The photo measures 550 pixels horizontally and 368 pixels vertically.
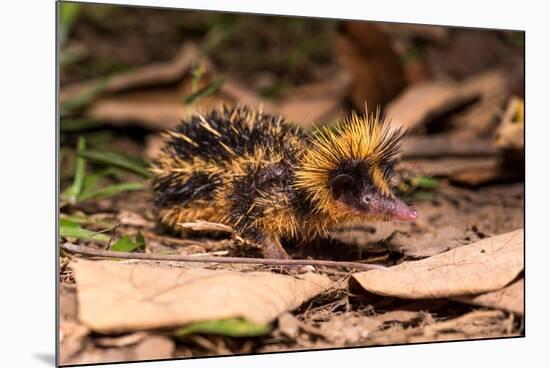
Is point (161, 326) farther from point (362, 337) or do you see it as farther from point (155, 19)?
point (155, 19)

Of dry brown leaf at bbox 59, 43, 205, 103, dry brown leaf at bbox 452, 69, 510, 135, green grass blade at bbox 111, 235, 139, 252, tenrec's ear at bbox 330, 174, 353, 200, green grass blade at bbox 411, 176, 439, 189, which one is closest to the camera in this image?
tenrec's ear at bbox 330, 174, 353, 200

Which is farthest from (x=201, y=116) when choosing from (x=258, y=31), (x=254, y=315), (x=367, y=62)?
(x=258, y=31)

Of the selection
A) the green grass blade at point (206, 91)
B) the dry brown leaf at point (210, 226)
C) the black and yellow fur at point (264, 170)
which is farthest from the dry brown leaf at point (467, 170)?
the dry brown leaf at point (210, 226)

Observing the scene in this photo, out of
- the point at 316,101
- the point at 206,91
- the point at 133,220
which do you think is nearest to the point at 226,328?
the point at 133,220

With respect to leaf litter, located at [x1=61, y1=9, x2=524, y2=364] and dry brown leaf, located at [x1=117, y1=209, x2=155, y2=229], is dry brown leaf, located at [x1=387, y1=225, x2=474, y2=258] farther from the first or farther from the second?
dry brown leaf, located at [x1=117, y1=209, x2=155, y2=229]

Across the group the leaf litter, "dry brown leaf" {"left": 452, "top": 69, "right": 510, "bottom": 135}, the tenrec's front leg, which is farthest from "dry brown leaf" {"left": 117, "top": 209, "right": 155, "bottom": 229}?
"dry brown leaf" {"left": 452, "top": 69, "right": 510, "bottom": 135}

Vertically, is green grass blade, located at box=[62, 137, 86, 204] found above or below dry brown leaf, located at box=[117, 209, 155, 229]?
above
